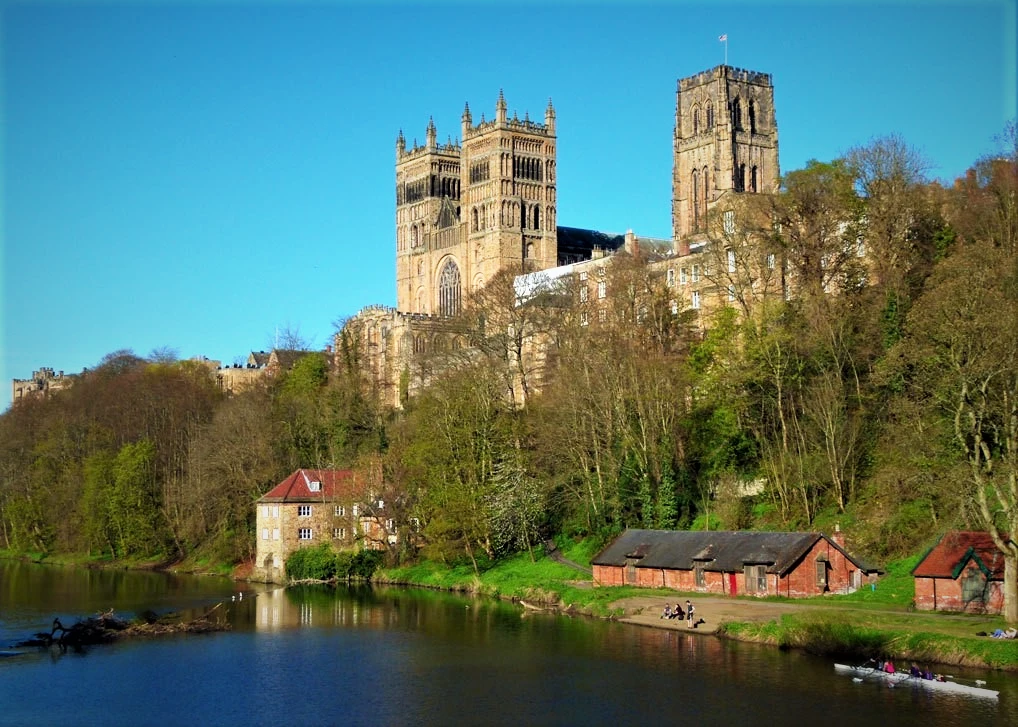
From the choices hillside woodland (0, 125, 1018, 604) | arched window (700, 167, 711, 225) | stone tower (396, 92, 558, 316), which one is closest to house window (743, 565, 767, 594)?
hillside woodland (0, 125, 1018, 604)

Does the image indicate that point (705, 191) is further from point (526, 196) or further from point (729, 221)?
point (729, 221)

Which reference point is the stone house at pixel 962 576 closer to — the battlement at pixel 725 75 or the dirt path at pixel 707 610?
the dirt path at pixel 707 610

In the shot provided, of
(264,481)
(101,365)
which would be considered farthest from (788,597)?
(101,365)

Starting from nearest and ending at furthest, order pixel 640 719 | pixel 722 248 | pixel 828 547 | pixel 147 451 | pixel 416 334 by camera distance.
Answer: pixel 640 719
pixel 828 547
pixel 722 248
pixel 147 451
pixel 416 334

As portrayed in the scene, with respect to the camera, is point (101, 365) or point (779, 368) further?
point (101, 365)

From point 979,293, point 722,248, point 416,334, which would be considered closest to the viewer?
point 979,293

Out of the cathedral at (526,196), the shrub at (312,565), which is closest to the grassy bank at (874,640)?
the shrub at (312,565)

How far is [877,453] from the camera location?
54.5 metres

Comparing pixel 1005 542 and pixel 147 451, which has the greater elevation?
pixel 147 451

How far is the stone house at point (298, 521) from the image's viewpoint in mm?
72250

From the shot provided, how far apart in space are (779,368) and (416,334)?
5650 centimetres

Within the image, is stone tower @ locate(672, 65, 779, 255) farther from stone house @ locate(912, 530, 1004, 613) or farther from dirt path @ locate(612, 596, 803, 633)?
stone house @ locate(912, 530, 1004, 613)

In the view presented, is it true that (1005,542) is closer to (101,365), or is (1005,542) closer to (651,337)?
(651,337)

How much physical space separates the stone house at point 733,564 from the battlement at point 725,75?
72111mm
